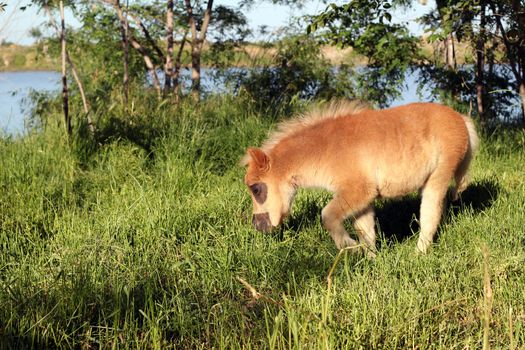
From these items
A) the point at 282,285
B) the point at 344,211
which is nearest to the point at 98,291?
the point at 282,285

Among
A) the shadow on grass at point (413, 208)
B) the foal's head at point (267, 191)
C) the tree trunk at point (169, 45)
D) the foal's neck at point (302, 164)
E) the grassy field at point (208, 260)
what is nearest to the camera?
the grassy field at point (208, 260)

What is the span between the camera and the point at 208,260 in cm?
537

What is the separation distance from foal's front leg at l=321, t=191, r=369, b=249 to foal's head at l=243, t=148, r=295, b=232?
1.88ft

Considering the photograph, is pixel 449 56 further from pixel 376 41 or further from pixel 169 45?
pixel 169 45

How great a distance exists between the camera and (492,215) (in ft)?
21.9

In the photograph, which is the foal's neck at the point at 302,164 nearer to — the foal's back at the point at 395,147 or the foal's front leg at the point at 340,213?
the foal's back at the point at 395,147

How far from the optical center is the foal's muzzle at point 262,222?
6113 mm

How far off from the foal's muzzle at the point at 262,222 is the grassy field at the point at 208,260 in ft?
0.24

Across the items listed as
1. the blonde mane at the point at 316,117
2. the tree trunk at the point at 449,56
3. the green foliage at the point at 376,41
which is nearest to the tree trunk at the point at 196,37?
A: the green foliage at the point at 376,41

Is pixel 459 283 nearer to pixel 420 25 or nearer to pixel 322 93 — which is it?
pixel 420 25

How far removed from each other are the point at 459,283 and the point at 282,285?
136 centimetres

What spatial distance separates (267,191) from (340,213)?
83 centimetres

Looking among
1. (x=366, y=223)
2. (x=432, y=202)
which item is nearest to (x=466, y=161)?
(x=432, y=202)

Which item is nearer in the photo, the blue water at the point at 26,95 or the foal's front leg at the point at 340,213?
the foal's front leg at the point at 340,213
